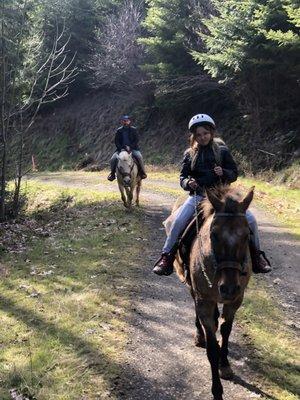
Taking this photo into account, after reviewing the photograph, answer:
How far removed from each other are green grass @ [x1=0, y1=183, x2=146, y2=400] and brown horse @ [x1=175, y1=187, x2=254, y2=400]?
1.25 metres

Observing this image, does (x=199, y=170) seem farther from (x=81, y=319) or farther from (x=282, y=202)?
(x=282, y=202)

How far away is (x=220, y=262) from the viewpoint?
3943mm

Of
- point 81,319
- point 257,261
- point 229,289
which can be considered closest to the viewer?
point 229,289

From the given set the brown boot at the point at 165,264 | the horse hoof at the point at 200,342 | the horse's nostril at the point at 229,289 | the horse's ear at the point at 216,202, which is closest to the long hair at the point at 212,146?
the brown boot at the point at 165,264

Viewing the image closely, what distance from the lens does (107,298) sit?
740 centimetres

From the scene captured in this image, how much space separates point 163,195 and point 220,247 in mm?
13406

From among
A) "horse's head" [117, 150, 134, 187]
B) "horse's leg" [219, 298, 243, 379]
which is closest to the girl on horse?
"horse's leg" [219, 298, 243, 379]

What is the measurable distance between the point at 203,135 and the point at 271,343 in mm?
2886

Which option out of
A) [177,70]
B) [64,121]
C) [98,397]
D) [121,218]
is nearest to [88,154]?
[64,121]

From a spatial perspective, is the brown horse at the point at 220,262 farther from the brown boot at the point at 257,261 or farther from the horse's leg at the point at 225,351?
Answer: the brown boot at the point at 257,261

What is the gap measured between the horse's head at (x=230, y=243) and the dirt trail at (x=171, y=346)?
163cm

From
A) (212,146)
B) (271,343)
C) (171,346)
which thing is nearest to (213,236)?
(212,146)

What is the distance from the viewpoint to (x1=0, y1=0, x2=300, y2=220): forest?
50.7ft

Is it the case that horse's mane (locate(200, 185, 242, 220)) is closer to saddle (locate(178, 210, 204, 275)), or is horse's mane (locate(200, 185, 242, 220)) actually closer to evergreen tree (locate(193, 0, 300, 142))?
saddle (locate(178, 210, 204, 275))
